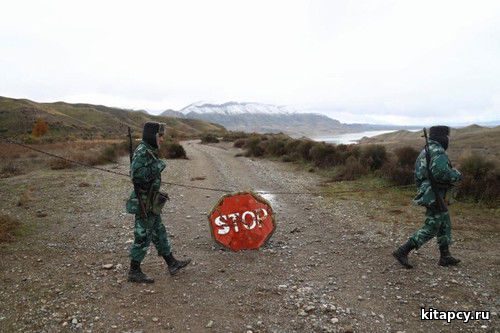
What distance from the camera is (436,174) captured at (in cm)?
557

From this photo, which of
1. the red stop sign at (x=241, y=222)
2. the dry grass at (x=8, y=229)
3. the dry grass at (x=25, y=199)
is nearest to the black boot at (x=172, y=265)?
the red stop sign at (x=241, y=222)

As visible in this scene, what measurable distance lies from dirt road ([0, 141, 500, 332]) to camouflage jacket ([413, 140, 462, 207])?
1.11m

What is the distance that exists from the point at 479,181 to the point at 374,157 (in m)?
5.32

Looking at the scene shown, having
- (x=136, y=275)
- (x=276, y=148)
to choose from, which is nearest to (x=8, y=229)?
(x=136, y=275)

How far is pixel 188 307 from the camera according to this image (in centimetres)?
477

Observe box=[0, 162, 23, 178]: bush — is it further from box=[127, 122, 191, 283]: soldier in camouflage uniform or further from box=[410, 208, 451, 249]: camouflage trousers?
box=[410, 208, 451, 249]: camouflage trousers

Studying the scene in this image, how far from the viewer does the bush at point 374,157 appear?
50.1 ft

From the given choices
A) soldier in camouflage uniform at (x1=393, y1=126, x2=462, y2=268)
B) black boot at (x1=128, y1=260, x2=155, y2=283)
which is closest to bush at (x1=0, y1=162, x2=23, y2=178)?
Result: black boot at (x1=128, y1=260, x2=155, y2=283)

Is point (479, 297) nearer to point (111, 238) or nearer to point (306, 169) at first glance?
point (111, 238)

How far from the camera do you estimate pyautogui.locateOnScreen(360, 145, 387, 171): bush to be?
50.1 ft

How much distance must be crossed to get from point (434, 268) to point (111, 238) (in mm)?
5836

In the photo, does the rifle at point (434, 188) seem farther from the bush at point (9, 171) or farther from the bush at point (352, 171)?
the bush at point (9, 171)

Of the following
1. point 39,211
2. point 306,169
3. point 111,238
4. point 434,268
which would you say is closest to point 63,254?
point 111,238
